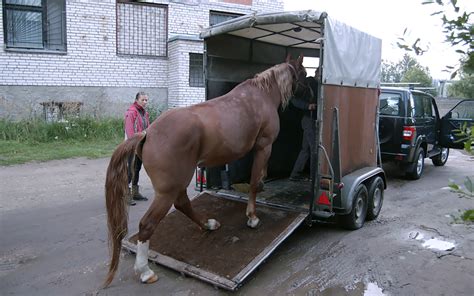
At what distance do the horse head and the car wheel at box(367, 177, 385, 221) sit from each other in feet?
5.75

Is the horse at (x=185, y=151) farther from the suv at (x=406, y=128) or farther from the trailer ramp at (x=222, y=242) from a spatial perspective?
the suv at (x=406, y=128)

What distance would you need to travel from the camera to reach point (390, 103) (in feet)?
28.1

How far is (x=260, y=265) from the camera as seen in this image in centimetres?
400

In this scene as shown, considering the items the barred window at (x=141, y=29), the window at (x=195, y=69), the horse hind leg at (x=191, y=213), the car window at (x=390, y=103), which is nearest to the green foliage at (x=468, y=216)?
the horse hind leg at (x=191, y=213)

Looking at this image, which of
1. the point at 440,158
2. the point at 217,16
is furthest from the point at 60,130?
the point at 440,158

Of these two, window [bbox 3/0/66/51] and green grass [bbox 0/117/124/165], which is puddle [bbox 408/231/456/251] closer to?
green grass [bbox 0/117/124/165]

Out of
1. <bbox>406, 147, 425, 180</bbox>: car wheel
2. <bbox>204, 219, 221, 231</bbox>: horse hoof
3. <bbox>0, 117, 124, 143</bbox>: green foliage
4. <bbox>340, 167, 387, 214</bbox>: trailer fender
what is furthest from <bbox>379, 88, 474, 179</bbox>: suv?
<bbox>0, 117, 124, 143</bbox>: green foliage

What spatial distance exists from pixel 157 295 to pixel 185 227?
3.73ft

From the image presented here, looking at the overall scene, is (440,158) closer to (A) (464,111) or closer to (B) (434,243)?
(A) (464,111)

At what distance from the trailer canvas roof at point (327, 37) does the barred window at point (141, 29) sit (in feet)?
28.3

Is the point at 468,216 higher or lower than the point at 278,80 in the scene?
lower

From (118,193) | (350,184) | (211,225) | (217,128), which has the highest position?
(217,128)

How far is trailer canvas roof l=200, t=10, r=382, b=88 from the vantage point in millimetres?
4528

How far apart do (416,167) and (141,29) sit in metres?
9.94
